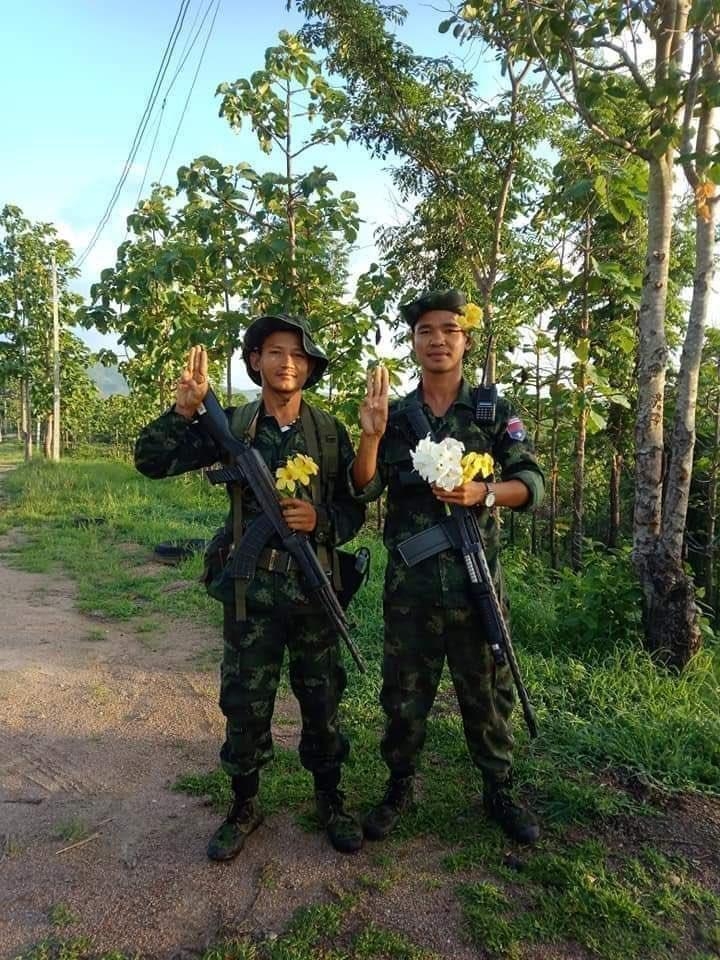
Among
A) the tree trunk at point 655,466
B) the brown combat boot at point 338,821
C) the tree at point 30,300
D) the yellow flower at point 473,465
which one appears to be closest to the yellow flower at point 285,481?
the yellow flower at point 473,465

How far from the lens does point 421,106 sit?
685cm

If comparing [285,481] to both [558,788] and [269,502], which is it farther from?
[558,788]

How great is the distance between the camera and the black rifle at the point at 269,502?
2.45 meters

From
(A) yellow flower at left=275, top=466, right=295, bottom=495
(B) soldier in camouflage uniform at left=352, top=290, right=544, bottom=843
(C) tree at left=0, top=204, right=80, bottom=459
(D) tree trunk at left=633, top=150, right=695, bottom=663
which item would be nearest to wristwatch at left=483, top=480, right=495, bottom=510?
(B) soldier in camouflage uniform at left=352, top=290, right=544, bottom=843

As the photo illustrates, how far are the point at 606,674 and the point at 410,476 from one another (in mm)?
1988

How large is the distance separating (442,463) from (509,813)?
4.78 ft

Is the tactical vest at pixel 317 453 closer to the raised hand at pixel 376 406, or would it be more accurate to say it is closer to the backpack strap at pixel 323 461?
the backpack strap at pixel 323 461

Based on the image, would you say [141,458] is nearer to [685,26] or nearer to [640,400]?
[640,400]

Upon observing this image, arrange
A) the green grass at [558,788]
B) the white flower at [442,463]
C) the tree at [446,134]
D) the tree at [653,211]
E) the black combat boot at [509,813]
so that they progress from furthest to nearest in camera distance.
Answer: the tree at [446,134]
the tree at [653,211]
the black combat boot at [509,813]
the white flower at [442,463]
the green grass at [558,788]

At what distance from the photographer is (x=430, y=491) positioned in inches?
102

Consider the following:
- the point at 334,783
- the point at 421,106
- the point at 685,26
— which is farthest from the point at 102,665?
the point at 421,106

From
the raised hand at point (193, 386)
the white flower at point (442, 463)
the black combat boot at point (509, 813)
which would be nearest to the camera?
the white flower at point (442, 463)

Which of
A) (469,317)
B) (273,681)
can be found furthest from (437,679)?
(469,317)

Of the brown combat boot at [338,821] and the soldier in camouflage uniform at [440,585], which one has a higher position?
the soldier in camouflage uniform at [440,585]
